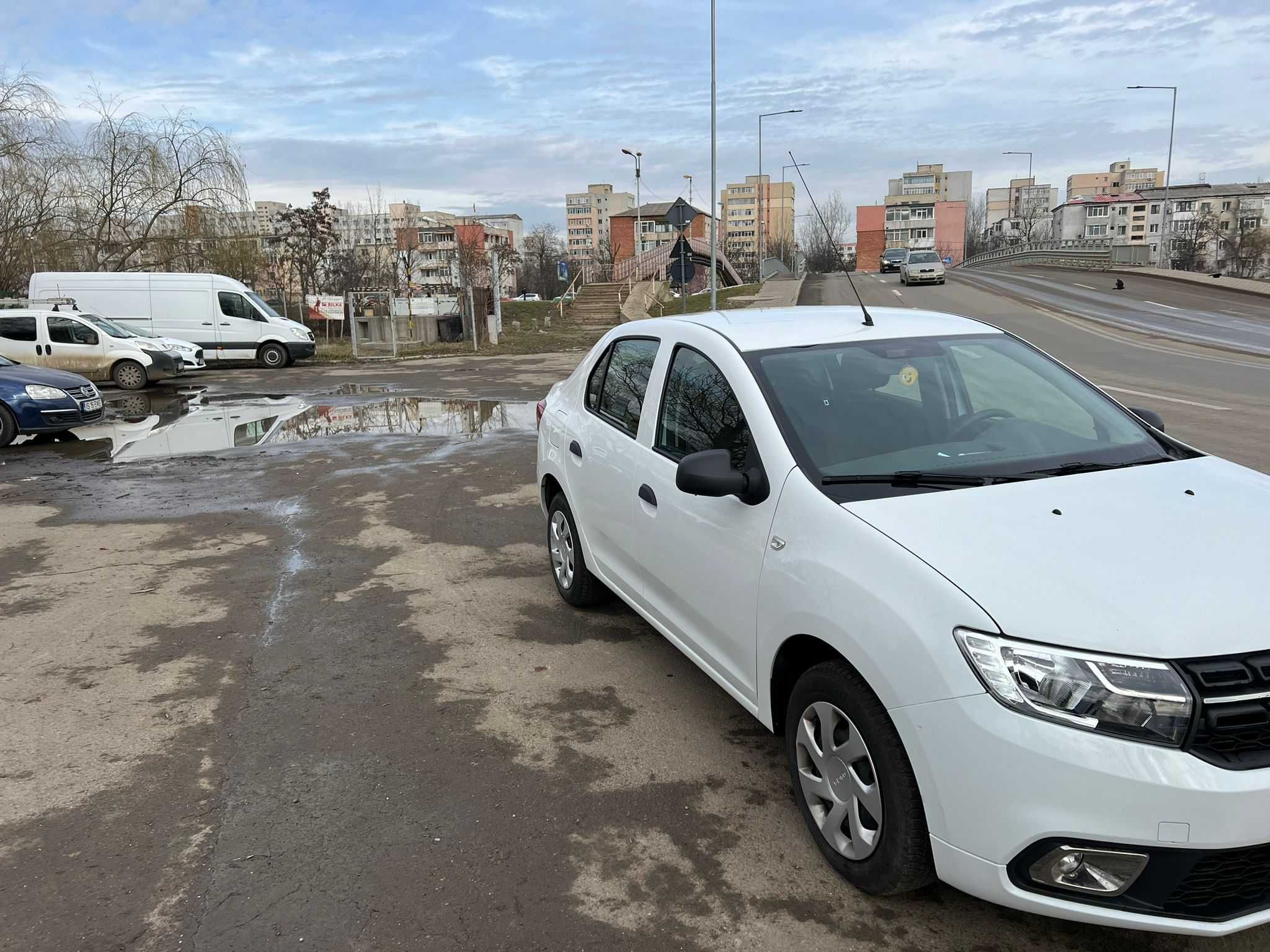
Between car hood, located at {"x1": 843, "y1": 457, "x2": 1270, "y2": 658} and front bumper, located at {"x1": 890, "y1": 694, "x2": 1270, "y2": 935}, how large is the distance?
24 centimetres

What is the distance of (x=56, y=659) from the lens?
15.3 feet

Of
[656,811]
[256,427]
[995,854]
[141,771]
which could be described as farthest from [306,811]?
[256,427]

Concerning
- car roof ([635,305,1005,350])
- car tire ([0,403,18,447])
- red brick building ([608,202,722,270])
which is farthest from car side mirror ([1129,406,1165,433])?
red brick building ([608,202,722,270])

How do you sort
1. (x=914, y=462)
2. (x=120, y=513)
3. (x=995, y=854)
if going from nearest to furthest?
(x=995, y=854) → (x=914, y=462) → (x=120, y=513)

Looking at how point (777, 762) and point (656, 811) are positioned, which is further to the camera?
point (777, 762)

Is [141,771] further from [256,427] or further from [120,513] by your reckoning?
[256,427]

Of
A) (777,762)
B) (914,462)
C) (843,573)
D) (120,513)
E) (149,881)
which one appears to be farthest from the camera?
(120,513)

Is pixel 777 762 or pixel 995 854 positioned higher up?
pixel 995 854

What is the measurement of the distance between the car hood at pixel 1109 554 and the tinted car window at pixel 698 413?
726 mm

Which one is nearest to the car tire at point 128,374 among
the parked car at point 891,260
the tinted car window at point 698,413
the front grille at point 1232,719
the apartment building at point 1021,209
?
the tinted car window at point 698,413

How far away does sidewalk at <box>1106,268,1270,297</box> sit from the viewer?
3431 cm

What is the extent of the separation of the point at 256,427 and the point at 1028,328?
65.4 feet

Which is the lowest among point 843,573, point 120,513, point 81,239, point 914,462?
point 120,513

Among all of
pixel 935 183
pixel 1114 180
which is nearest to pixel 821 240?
pixel 935 183
